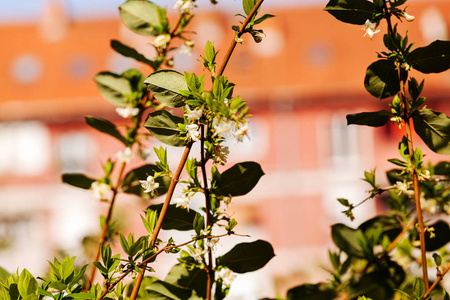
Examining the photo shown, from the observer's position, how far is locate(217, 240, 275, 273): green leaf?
65 cm

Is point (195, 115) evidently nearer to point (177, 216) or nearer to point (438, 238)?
point (177, 216)

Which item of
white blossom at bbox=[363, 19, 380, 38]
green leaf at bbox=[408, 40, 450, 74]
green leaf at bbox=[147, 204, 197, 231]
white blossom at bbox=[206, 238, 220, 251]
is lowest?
Result: white blossom at bbox=[206, 238, 220, 251]

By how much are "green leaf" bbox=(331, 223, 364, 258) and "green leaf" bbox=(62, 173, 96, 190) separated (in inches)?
15.2

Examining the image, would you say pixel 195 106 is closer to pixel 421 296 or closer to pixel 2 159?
pixel 421 296

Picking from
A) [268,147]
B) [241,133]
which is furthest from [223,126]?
[268,147]

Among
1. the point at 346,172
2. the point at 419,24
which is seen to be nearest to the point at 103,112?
the point at 346,172

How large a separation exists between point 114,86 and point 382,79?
0.41 m

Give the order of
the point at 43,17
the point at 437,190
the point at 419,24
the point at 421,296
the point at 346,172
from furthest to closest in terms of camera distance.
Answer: the point at 43,17 < the point at 419,24 < the point at 346,172 < the point at 437,190 < the point at 421,296

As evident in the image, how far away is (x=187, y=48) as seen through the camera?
0.79 m

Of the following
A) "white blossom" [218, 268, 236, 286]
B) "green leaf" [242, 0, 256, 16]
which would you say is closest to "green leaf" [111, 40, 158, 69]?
"green leaf" [242, 0, 256, 16]

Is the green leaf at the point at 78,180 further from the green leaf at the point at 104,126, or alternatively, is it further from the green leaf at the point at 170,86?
the green leaf at the point at 170,86

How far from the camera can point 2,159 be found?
44.4 feet

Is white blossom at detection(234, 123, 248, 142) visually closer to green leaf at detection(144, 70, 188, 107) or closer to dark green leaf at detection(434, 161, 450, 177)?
green leaf at detection(144, 70, 188, 107)

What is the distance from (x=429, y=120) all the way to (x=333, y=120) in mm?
12937
